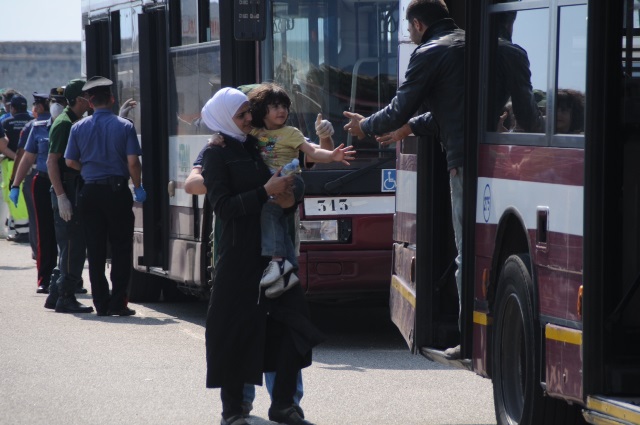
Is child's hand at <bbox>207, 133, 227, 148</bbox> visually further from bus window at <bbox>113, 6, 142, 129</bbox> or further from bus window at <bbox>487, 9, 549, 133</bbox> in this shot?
bus window at <bbox>113, 6, 142, 129</bbox>

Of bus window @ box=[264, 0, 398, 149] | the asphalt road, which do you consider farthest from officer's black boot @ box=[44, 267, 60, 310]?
bus window @ box=[264, 0, 398, 149]

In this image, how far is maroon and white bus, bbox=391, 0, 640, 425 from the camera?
5.21 metres

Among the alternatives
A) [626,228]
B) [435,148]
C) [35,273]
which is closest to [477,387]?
[435,148]

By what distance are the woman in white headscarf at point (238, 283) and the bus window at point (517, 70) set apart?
115 centimetres

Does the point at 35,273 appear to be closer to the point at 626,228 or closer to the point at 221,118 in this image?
the point at 221,118

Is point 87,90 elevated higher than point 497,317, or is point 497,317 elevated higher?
point 87,90

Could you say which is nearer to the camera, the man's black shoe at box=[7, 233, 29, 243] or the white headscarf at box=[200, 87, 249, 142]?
the white headscarf at box=[200, 87, 249, 142]

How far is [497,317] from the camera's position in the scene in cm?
636

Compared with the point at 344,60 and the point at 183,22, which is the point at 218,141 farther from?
the point at 183,22

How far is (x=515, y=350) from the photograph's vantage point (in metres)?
6.23

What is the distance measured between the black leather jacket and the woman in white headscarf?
661 millimetres

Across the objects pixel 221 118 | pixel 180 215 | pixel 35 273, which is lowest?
pixel 35 273

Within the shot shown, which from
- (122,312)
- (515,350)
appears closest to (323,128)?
(515,350)

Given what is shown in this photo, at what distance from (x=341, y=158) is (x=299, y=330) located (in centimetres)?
87
